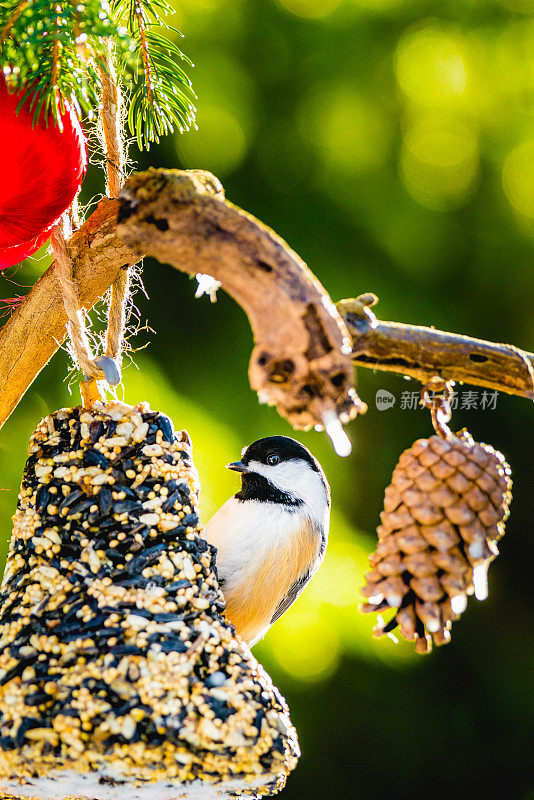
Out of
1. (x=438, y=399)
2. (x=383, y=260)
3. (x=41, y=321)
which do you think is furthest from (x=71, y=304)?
(x=383, y=260)

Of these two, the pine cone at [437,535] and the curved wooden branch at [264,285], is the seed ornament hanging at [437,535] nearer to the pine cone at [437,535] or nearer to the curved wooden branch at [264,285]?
the pine cone at [437,535]

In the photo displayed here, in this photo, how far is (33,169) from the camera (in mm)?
567

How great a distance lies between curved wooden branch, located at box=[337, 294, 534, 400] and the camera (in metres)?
0.59

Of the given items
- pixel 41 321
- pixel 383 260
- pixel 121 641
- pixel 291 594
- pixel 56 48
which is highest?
pixel 383 260

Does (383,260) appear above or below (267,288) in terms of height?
above

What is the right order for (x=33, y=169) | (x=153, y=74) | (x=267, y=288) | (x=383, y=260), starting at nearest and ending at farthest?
1. (x=267, y=288)
2. (x=33, y=169)
3. (x=153, y=74)
4. (x=383, y=260)

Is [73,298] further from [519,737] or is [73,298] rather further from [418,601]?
[519,737]

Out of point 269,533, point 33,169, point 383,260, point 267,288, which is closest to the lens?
point 267,288

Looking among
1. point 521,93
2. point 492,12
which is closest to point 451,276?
point 521,93

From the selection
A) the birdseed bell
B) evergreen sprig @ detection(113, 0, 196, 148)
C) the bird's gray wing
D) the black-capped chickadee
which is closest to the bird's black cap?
the black-capped chickadee

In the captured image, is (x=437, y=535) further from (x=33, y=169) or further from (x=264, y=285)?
(x=33, y=169)

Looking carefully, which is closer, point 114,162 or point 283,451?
point 114,162

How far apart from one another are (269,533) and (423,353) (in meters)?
0.31

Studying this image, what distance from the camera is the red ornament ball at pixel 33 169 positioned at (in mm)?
549
